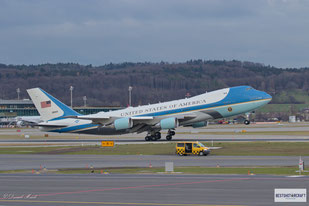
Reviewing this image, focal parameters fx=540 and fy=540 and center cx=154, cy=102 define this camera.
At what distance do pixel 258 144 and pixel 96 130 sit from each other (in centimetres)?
2377

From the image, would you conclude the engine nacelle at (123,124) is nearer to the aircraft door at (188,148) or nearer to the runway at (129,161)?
the runway at (129,161)

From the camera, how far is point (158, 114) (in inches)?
2980

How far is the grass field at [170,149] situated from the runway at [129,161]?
4340 mm

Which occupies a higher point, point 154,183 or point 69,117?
point 69,117

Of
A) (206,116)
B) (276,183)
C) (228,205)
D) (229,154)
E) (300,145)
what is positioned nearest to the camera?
(228,205)

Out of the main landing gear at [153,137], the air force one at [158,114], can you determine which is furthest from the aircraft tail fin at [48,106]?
the main landing gear at [153,137]

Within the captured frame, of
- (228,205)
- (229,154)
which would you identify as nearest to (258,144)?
(229,154)

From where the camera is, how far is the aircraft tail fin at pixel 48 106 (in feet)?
258

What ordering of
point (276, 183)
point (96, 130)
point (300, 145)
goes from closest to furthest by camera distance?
point (276, 183)
point (300, 145)
point (96, 130)

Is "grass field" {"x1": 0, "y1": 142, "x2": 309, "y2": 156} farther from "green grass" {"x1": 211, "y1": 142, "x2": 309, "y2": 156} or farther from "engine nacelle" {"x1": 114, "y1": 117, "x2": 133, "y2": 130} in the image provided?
"engine nacelle" {"x1": 114, "y1": 117, "x2": 133, "y2": 130}

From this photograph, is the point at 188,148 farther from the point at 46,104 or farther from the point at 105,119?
the point at 46,104

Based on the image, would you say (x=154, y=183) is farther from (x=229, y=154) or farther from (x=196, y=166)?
(x=229, y=154)

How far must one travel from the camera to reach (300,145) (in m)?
64.8

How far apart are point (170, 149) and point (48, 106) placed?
2411cm
